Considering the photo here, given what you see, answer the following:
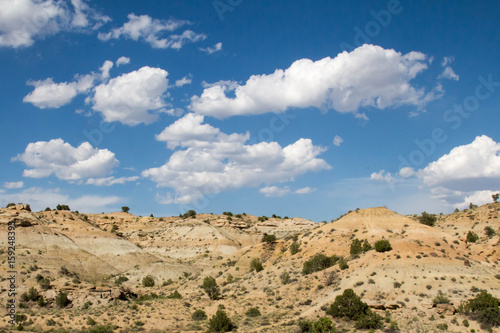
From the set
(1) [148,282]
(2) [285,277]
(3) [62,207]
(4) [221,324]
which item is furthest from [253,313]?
(3) [62,207]

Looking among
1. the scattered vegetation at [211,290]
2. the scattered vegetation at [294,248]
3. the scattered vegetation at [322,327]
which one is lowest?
the scattered vegetation at [322,327]

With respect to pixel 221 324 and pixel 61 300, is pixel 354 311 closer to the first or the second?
pixel 221 324

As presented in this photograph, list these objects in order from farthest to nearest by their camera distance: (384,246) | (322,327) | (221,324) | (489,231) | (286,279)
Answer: (489,231) → (286,279) → (384,246) → (221,324) → (322,327)

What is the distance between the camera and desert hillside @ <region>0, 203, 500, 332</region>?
122ft

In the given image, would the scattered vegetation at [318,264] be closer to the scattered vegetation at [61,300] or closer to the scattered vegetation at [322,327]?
the scattered vegetation at [322,327]

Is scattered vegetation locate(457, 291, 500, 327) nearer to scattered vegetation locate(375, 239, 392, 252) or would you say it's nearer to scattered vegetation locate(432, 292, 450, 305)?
scattered vegetation locate(432, 292, 450, 305)

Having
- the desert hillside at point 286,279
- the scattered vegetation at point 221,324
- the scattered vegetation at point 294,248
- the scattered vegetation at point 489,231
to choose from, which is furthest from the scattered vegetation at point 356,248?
the scattered vegetation at point 489,231

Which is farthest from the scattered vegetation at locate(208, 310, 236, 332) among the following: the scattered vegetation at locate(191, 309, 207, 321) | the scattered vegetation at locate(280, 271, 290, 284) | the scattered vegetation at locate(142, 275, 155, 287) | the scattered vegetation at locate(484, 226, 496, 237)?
the scattered vegetation at locate(484, 226, 496, 237)

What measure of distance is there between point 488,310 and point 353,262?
1580 cm

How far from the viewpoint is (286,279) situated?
4869cm

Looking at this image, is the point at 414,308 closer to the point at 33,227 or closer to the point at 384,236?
the point at 384,236

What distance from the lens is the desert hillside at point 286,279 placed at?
37.3m

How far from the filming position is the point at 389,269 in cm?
4141

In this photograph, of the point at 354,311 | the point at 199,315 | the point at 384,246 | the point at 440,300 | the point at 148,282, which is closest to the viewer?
the point at 440,300
